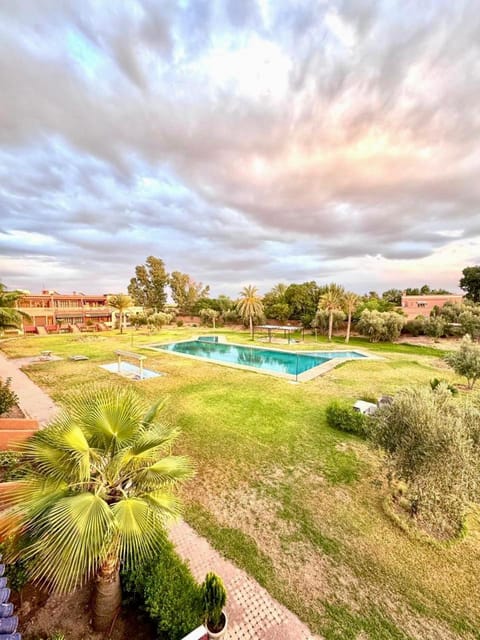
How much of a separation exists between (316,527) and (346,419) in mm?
4294

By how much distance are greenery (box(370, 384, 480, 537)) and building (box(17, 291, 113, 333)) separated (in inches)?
1472

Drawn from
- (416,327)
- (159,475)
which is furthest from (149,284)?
(159,475)

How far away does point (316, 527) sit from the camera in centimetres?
469

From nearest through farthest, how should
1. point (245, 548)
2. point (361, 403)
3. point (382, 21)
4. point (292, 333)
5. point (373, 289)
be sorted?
point (245, 548) → point (382, 21) → point (361, 403) → point (292, 333) → point (373, 289)

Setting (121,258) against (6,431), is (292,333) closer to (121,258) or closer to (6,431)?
(6,431)

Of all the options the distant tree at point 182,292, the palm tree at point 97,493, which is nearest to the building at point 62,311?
the distant tree at point 182,292

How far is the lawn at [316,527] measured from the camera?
336 cm

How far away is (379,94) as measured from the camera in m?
11.2

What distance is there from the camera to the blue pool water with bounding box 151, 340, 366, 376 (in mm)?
18531

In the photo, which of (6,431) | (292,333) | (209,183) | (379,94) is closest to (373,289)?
(292,333)

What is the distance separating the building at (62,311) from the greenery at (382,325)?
110 ft

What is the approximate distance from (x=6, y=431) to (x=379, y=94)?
17379 mm

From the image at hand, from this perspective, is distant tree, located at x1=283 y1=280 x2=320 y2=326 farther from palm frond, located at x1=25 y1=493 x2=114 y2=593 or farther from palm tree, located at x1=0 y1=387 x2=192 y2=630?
palm frond, located at x1=25 y1=493 x2=114 y2=593

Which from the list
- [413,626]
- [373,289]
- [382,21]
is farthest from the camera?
[373,289]
